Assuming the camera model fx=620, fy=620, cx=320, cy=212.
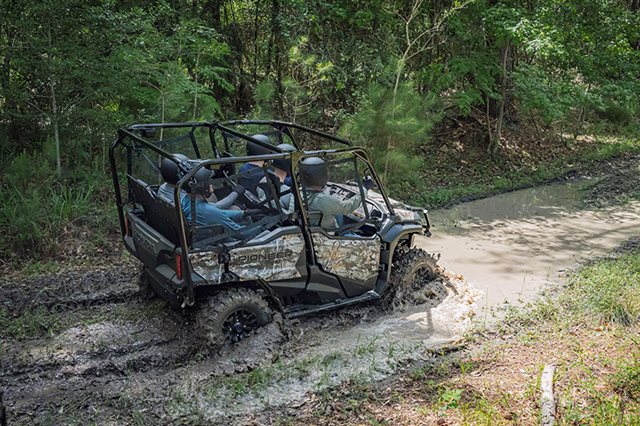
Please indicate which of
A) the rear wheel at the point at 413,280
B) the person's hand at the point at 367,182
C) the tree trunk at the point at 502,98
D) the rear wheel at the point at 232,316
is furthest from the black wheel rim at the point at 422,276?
the tree trunk at the point at 502,98

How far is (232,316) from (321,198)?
150 centimetres

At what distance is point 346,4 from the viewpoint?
43.9ft

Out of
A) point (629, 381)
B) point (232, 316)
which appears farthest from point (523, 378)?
point (232, 316)

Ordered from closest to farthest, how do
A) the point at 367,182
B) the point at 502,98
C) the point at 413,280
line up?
the point at 367,182 → the point at 413,280 → the point at 502,98

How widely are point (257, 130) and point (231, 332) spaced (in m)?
5.46

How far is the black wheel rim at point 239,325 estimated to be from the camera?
588cm

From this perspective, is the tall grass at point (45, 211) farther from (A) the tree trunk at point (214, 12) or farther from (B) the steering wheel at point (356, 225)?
(A) the tree trunk at point (214, 12)

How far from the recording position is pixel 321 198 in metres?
6.38

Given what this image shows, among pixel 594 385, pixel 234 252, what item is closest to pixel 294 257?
pixel 234 252

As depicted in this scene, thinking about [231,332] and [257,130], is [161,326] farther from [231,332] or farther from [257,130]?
[257,130]

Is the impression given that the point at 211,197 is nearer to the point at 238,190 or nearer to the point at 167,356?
the point at 238,190

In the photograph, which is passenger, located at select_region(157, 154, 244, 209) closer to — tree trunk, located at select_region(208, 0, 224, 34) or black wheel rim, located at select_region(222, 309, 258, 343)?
black wheel rim, located at select_region(222, 309, 258, 343)

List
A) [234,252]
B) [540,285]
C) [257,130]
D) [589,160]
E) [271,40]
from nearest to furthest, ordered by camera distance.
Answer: [234,252] → [540,285] → [257,130] → [271,40] → [589,160]

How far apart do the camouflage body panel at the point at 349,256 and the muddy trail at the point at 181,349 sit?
57 cm
